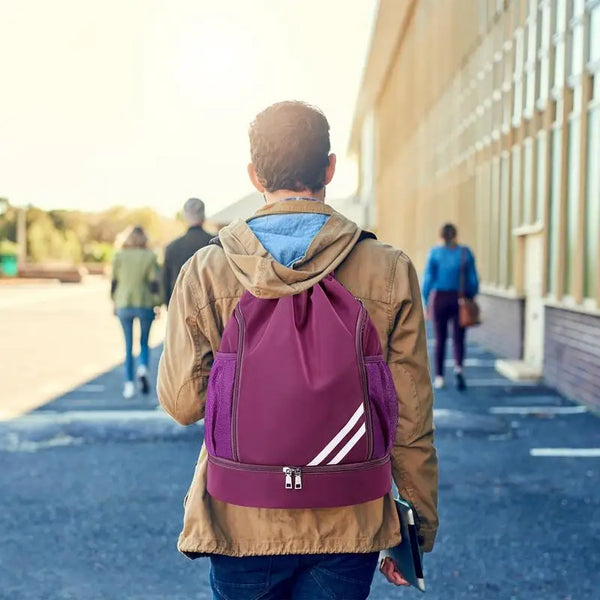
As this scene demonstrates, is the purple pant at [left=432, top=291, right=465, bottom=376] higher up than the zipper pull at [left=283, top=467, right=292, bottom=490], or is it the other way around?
the zipper pull at [left=283, top=467, right=292, bottom=490]

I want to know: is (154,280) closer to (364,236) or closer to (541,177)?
(541,177)

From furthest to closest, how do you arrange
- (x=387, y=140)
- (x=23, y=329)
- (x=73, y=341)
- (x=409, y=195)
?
(x=387, y=140) → (x=409, y=195) → (x=23, y=329) → (x=73, y=341)

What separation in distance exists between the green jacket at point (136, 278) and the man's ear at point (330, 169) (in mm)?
7534

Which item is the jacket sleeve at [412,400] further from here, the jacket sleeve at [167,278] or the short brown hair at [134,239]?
the short brown hair at [134,239]

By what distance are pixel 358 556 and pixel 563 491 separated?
4.58 metres

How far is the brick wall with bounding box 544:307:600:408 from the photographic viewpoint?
953 centimetres

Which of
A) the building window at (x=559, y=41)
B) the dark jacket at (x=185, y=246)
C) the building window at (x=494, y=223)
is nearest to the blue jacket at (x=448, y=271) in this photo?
the building window at (x=559, y=41)

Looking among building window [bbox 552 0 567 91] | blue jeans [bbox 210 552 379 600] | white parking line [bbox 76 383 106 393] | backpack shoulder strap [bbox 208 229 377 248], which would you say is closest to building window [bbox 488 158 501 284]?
building window [bbox 552 0 567 91]

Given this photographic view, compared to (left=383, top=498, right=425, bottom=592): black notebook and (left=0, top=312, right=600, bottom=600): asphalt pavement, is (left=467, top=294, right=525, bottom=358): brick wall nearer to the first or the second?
(left=0, top=312, right=600, bottom=600): asphalt pavement

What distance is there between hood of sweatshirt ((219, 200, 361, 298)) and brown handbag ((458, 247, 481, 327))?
27.8 ft

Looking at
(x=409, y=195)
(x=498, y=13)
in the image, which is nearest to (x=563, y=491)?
(x=498, y=13)

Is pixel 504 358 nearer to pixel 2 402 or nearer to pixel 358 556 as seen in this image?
pixel 2 402

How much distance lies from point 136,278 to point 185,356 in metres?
7.62

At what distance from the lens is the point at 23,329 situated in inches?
789
